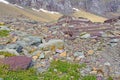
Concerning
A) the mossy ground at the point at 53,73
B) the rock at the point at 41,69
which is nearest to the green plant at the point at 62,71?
the mossy ground at the point at 53,73

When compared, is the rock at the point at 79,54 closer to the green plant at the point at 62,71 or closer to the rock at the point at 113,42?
the green plant at the point at 62,71

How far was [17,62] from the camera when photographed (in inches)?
661

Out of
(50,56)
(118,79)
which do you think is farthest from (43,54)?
(118,79)

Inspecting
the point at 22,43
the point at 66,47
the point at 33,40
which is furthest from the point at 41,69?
the point at 33,40

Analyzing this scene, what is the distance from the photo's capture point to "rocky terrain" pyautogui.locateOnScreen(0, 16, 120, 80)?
17.2 metres

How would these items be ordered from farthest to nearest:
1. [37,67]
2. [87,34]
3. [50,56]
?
1. [87,34]
2. [50,56]
3. [37,67]

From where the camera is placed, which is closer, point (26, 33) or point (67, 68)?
point (67, 68)

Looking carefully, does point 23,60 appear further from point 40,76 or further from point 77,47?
point 77,47

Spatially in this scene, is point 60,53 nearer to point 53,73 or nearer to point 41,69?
point 41,69

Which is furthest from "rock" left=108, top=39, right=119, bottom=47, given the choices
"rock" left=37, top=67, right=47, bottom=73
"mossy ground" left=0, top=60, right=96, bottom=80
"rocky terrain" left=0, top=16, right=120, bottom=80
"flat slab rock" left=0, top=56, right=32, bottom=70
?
"flat slab rock" left=0, top=56, right=32, bottom=70

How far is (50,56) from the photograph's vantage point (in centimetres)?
1875

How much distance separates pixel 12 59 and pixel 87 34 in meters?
6.57

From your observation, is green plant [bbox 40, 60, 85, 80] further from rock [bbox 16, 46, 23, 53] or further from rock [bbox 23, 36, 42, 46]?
rock [bbox 23, 36, 42, 46]

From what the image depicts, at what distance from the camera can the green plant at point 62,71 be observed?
52.9 feet
